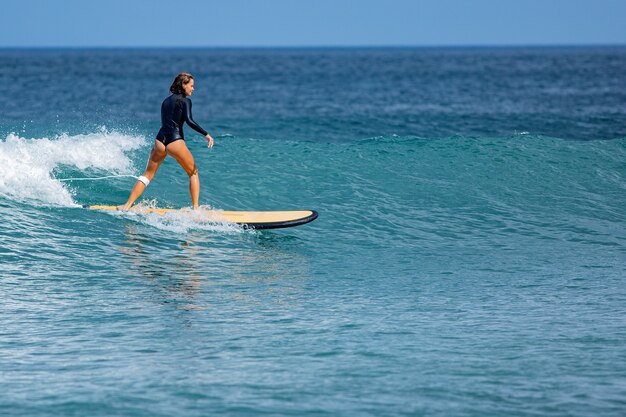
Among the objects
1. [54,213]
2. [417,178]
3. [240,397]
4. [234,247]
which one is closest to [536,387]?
[240,397]

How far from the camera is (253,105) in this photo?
127 feet

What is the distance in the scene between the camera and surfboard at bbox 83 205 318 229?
1095 cm

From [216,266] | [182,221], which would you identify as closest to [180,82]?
[182,221]

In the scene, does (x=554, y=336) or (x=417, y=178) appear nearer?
(x=554, y=336)

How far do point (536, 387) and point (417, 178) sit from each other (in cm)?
982

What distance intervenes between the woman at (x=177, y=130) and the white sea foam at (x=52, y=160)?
6.07ft

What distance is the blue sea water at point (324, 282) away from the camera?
587 centimetres

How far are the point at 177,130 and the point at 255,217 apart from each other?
147 centimetres

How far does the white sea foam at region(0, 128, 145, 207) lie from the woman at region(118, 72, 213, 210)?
1850mm

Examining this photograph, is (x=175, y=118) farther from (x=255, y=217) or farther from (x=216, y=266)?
(x=216, y=266)

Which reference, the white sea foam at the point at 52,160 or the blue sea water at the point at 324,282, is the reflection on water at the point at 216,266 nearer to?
the blue sea water at the point at 324,282

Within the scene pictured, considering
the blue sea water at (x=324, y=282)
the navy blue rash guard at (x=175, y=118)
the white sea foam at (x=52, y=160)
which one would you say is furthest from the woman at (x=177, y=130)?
the white sea foam at (x=52, y=160)

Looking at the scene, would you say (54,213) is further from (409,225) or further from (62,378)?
(62,378)

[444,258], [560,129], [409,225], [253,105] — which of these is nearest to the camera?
[444,258]
